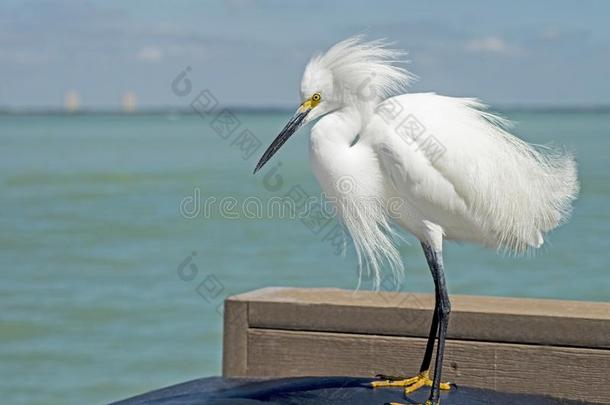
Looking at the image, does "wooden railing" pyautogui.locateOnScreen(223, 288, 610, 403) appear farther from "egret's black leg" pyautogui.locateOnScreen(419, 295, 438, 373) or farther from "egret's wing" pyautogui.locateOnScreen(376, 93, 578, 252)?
"egret's wing" pyautogui.locateOnScreen(376, 93, 578, 252)

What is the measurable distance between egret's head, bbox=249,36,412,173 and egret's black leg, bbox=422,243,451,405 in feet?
2.18

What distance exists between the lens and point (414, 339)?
180 inches

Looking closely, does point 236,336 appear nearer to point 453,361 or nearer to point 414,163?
point 453,361

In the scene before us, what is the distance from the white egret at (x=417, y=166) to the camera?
4211mm

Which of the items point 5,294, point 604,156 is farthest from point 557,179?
point 604,156

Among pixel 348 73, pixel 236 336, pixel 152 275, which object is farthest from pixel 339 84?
pixel 152 275

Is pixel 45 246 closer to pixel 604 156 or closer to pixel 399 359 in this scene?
pixel 399 359

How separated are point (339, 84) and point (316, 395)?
1.25 m

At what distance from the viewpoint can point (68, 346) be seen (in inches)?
467

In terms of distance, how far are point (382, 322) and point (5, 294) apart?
448 inches

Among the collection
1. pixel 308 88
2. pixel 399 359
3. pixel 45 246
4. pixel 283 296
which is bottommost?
pixel 399 359

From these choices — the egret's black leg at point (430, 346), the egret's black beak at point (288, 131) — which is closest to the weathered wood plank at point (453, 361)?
the egret's black leg at point (430, 346)

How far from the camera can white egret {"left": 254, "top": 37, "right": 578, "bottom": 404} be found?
4.21 metres

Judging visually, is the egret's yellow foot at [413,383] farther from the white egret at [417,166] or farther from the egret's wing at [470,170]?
the egret's wing at [470,170]
